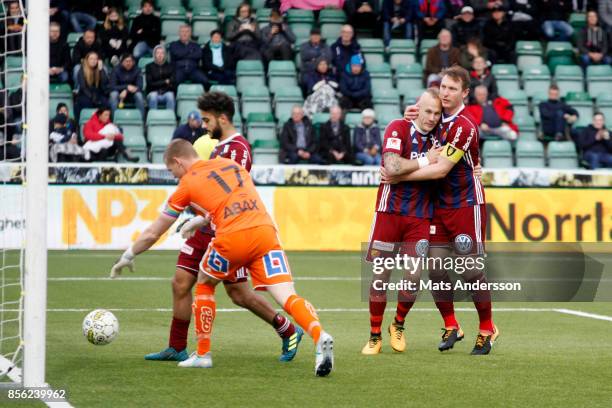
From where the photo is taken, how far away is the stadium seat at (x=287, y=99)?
2253cm

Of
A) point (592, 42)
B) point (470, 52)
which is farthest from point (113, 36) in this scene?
point (592, 42)

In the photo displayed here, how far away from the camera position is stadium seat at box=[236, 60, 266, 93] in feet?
75.4

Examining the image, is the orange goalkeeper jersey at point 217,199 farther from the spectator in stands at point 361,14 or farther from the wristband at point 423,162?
the spectator in stands at point 361,14

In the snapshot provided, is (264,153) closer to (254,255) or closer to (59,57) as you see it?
(59,57)

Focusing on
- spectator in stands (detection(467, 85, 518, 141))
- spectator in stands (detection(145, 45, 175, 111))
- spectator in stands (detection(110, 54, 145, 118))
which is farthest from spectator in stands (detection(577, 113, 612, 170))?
spectator in stands (detection(110, 54, 145, 118))

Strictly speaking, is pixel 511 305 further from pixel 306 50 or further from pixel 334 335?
pixel 306 50

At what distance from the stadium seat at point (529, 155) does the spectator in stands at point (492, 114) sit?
281 millimetres

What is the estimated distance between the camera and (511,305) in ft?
45.3

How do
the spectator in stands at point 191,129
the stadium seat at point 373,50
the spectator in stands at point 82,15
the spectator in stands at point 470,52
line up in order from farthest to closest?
the stadium seat at point 373,50, the spectator in stands at point 82,15, the spectator in stands at point 470,52, the spectator in stands at point 191,129

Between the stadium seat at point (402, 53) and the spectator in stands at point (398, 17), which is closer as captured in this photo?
the stadium seat at point (402, 53)

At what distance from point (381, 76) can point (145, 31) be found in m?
4.80

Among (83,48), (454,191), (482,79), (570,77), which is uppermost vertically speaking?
(83,48)

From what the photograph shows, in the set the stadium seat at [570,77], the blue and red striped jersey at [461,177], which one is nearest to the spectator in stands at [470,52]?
the stadium seat at [570,77]

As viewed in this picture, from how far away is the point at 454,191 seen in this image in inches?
377
